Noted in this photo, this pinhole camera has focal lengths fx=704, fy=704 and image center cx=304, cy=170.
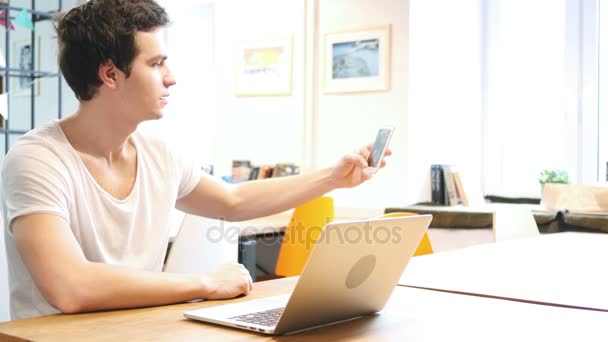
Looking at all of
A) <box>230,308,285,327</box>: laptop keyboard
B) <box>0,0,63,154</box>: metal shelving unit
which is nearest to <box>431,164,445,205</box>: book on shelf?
<box>0,0,63,154</box>: metal shelving unit

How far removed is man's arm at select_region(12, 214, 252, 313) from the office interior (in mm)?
3514

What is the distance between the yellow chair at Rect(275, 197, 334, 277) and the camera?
4.07 meters

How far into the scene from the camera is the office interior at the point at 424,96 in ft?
16.3

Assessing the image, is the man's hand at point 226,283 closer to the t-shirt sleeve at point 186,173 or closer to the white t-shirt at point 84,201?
the white t-shirt at point 84,201

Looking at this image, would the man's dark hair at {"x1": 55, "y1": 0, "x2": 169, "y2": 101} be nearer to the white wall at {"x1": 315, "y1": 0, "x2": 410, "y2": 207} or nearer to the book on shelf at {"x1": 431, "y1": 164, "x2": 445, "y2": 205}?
the white wall at {"x1": 315, "y1": 0, "x2": 410, "y2": 207}

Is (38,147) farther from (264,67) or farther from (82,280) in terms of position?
(264,67)

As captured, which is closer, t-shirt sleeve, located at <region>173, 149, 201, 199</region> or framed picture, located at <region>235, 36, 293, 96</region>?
t-shirt sleeve, located at <region>173, 149, 201, 199</region>

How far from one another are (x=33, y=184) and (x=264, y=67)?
169 inches

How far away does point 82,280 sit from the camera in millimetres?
1279

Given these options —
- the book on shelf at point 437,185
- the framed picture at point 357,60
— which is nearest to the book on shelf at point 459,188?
the book on shelf at point 437,185

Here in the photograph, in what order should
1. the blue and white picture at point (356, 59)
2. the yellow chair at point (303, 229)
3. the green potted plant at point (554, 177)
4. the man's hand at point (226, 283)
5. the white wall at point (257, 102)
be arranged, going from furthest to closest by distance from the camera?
the white wall at point (257, 102), the blue and white picture at point (356, 59), the green potted plant at point (554, 177), the yellow chair at point (303, 229), the man's hand at point (226, 283)

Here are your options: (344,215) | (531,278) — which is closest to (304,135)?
(344,215)

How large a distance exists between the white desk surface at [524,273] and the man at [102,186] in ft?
1.79

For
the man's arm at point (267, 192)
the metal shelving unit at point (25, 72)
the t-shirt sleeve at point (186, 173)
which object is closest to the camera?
the t-shirt sleeve at point (186, 173)
